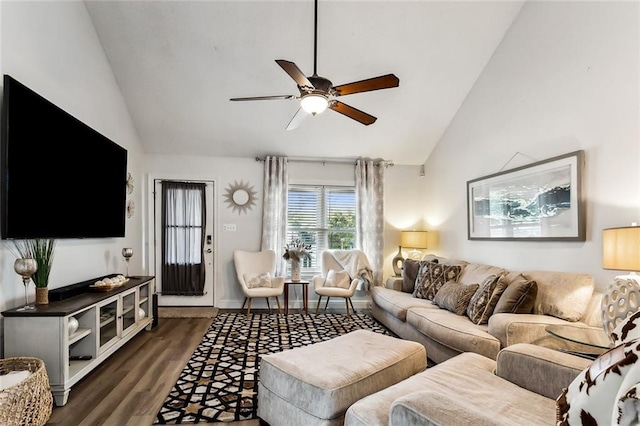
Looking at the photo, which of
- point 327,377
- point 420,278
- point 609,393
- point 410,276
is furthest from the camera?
point 410,276

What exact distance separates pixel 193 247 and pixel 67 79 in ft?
8.68

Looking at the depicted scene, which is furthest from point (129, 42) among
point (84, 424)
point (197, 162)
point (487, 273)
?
point (487, 273)

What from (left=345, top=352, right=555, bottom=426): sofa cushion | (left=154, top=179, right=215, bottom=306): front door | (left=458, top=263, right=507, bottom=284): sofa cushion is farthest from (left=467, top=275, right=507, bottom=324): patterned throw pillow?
(left=154, top=179, right=215, bottom=306): front door

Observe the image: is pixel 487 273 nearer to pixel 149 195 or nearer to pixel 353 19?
pixel 353 19

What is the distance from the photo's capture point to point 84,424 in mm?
2047

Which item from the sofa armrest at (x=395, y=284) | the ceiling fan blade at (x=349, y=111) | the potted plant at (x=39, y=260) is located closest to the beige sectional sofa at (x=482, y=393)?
the ceiling fan blade at (x=349, y=111)

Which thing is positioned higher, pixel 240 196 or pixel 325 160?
pixel 325 160

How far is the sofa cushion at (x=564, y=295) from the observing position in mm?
2545

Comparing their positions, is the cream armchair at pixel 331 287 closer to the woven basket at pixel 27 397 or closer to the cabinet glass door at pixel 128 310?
the cabinet glass door at pixel 128 310

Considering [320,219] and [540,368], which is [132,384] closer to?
[540,368]

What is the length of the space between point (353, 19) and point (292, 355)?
10.6 ft

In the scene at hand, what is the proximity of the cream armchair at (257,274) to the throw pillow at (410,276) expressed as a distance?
5.37ft

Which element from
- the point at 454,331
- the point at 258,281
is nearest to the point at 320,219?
the point at 258,281

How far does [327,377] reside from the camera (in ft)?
5.79
